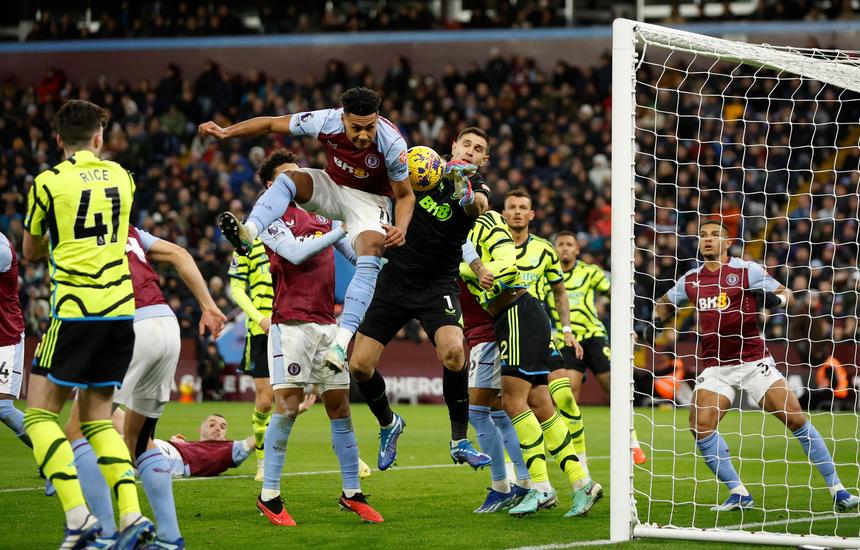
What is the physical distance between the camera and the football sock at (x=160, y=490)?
19.1 ft

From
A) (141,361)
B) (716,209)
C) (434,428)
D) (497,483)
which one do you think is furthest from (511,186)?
(141,361)

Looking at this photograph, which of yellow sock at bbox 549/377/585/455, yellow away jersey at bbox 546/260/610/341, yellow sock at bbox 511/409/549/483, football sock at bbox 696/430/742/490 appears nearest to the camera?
yellow sock at bbox 511/409/549/483

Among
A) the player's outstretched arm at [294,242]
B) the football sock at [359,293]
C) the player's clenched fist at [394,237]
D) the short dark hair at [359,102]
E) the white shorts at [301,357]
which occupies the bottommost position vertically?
the white shorts at [301,357]

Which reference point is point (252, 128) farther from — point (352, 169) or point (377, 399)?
point (377, 399)

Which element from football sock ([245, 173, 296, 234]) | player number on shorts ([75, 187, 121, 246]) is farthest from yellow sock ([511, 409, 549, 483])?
player number on shorts ([75, 187, 121, 246])

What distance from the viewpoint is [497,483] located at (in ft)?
27.0

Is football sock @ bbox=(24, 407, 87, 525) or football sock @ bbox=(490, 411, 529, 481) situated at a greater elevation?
football sock @ bbox=(24, 407, 87, 525)

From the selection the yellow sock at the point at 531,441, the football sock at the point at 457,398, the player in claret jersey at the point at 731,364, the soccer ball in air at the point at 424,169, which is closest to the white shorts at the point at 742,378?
the player in claret jersey at the point at 731,364

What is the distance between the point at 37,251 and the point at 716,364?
548cm

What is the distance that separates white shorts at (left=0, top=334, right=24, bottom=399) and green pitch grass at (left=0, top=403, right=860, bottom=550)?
781 mm

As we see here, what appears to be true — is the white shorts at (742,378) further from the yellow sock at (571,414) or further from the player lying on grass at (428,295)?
the player lying on grass at (428,295)

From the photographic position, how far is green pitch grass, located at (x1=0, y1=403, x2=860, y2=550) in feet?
22.0

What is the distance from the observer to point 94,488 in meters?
5.61

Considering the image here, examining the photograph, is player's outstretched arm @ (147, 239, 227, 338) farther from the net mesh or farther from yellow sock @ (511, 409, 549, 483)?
the net mesh
